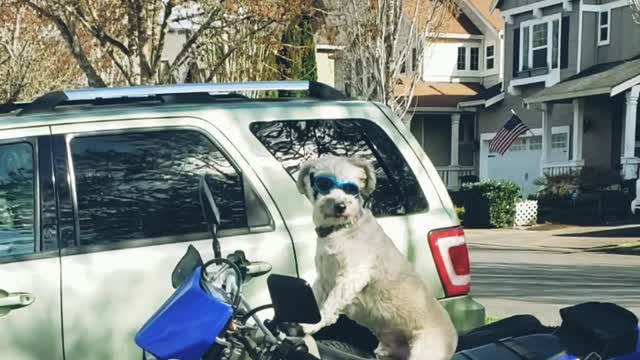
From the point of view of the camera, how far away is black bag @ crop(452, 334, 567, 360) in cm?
261

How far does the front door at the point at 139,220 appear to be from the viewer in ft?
10.2

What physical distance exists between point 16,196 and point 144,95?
2.63ft

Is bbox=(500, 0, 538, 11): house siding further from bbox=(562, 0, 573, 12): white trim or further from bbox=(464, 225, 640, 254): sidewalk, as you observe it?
bbox=(464, 225, 640, 254): sidewalk

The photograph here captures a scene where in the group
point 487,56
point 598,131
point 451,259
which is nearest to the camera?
point 451,259

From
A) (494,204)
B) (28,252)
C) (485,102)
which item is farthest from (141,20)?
(485,102)

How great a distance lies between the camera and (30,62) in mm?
18172

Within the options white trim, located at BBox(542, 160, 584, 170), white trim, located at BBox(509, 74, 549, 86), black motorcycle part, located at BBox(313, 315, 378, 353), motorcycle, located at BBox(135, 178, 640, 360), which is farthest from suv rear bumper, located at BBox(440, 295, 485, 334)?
white trim, located at BBox(509, 74, 549, 86)

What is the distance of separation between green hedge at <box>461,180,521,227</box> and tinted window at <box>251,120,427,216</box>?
720 inches

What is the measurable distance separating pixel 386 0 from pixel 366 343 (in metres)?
13.5

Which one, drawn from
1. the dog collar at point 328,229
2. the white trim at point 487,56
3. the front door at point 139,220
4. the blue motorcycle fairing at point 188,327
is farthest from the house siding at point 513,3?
the blue motorcycle fairing at point 188,327

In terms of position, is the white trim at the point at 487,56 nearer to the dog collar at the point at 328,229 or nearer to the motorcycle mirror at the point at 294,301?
the dog collar at the point at 328,229

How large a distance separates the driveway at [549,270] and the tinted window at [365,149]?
5.01 metres

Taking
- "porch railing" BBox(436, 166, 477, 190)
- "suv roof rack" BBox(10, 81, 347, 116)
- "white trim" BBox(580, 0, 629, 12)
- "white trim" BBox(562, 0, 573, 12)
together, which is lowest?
"porch railing" BBox(436, 166, 477, 190)

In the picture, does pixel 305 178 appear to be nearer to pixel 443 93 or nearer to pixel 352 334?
pixel 352 334
